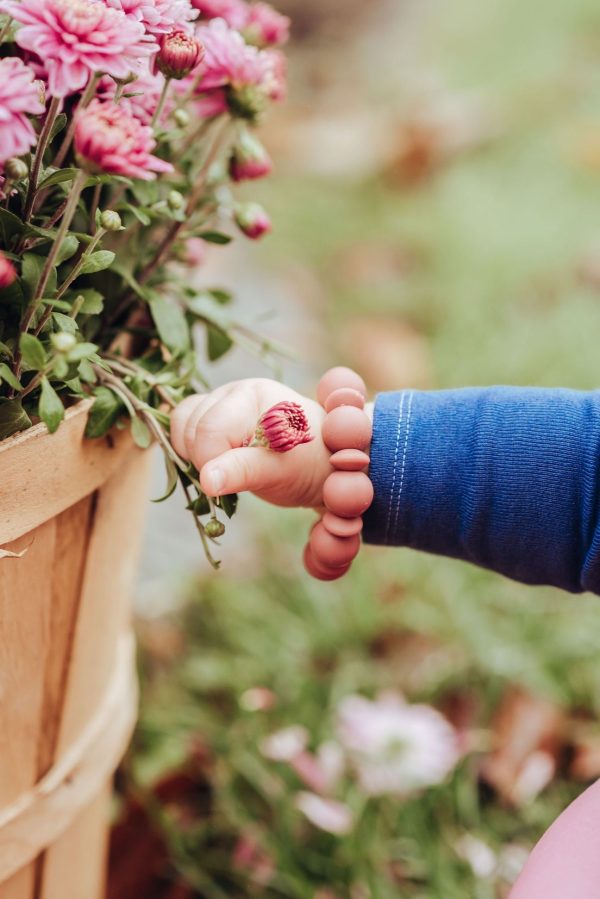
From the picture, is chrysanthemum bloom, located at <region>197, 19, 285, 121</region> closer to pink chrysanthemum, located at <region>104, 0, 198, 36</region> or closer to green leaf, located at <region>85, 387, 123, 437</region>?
pink chrysanthemum, located at <region>104, 0, 198, 36</region>

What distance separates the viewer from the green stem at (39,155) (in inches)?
20.8

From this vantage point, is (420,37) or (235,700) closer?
(235,700)

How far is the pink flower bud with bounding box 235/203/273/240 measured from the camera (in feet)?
2.45

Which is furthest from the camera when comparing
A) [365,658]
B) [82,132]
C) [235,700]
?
[365,658]

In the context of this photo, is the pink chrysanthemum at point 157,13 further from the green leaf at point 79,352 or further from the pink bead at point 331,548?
the pink bead at point 331,548

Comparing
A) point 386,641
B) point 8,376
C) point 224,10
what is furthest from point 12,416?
point 386,641

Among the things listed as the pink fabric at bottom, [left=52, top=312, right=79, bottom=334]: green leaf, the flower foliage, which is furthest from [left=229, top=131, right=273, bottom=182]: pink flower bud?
the pink fabric at bottom

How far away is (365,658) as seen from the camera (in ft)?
4.65

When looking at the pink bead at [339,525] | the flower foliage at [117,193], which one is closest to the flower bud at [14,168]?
the flower foliage at [117,193]

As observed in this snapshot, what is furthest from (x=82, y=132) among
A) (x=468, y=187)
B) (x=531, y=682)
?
(x=468, y=187)

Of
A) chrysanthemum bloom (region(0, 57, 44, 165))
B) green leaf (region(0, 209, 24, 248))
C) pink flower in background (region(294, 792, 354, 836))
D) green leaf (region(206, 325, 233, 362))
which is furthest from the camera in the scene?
pink flower in background (region(294, 792, 354, 836))

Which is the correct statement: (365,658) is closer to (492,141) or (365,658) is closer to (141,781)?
(141,781)

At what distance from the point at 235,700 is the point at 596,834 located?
743mm

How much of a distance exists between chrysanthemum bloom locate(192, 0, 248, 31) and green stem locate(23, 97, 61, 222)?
0.77 ft
